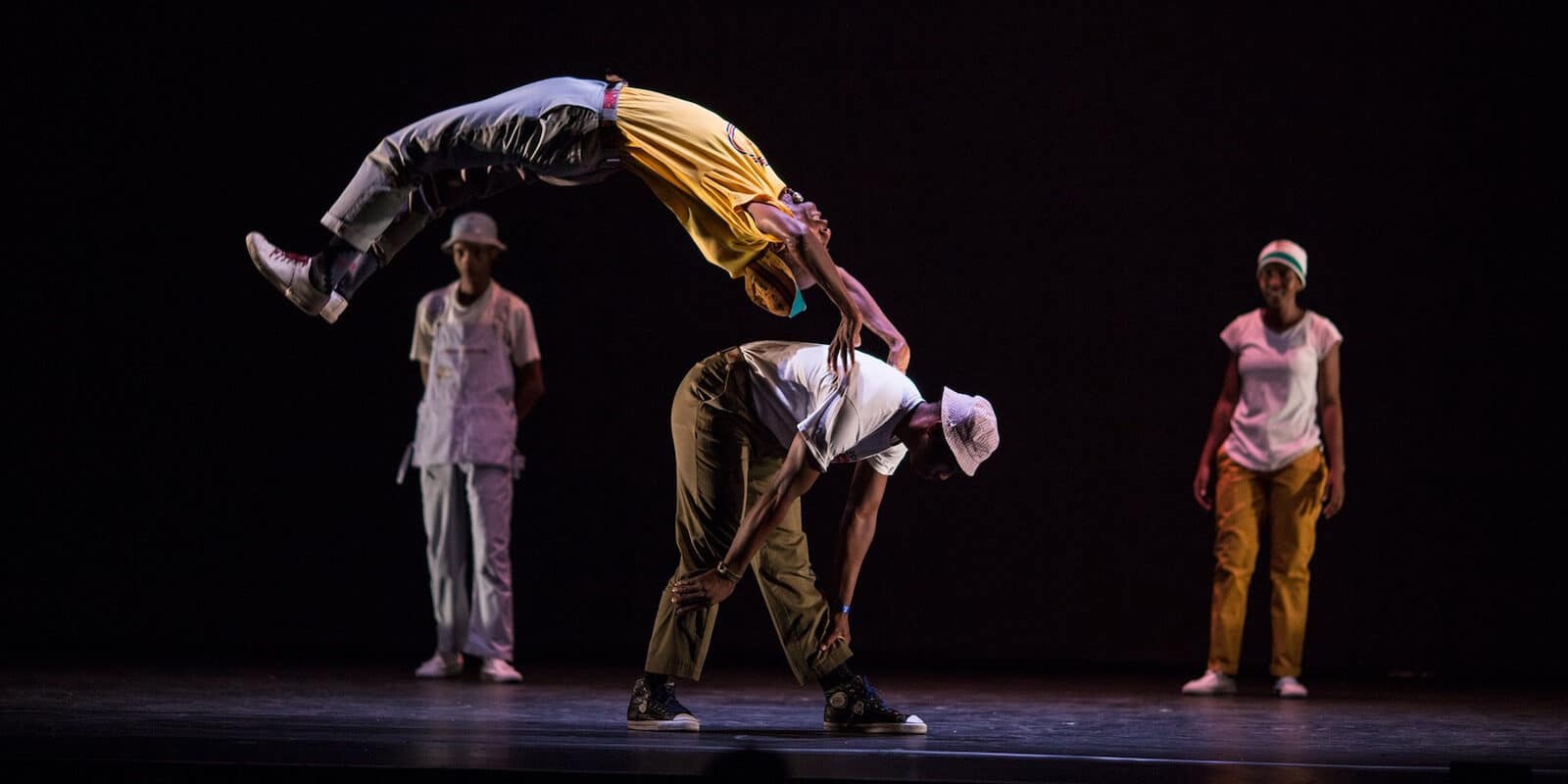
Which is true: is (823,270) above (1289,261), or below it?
below

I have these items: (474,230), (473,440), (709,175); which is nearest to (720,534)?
(709,175)

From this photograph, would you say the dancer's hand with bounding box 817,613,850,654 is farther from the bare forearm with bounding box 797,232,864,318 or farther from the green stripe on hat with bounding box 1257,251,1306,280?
the green stripe on hat with bounding box 1257,251,1306,280

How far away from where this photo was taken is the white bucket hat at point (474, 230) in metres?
5.52

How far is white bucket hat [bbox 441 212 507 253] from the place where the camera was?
18.1 ft

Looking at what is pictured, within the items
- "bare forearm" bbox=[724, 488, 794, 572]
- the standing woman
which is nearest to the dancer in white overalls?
"bare forearm" bbox=[724, 488, 794, 572]

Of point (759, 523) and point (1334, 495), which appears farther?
point (1334, 495)

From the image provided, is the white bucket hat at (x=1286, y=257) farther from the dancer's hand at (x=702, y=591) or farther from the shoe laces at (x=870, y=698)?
the dancer's hand at (x=702, y=591)

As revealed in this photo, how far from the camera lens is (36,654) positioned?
5.86 metres

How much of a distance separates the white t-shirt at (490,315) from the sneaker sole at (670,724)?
2.11 meters

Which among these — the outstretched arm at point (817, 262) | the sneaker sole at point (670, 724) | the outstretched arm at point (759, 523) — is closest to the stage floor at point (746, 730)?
the sneaker sole at point (670, 724)

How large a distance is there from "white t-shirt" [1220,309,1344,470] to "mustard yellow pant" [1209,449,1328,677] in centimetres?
6

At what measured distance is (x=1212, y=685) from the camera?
17.3 ft

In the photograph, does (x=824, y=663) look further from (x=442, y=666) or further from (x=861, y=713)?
(x=442, y=666)

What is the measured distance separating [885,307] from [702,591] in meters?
2.58
